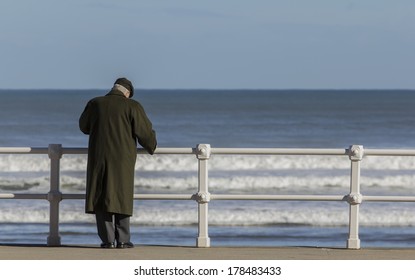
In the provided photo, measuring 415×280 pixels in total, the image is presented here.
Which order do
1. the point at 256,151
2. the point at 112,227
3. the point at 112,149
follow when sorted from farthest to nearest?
the point at 256,151
the point at 112,227
the point at 112,149

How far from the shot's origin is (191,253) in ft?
35.3

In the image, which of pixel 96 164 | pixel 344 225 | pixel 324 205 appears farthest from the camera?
pixel 324 205

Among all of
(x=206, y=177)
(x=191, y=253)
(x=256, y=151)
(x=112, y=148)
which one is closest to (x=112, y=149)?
(x=112, y=148)

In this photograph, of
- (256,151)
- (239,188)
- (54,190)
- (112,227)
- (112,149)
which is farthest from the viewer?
(239,188)

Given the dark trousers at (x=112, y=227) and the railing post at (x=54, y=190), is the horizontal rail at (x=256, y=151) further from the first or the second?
the dark trousers at (x=112, y=227)

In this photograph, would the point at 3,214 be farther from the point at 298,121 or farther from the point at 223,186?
the point at 298,121

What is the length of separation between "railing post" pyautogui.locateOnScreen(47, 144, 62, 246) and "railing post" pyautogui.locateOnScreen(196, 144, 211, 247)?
1239 millimetres

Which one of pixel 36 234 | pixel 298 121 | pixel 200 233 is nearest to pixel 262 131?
pixel 298 121

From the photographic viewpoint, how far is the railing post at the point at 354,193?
11.0m

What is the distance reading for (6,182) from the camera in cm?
2966

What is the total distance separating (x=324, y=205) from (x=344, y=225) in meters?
2.00

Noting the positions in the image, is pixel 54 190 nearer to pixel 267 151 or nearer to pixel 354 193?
pixel 267 151

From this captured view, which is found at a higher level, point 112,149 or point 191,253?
point 112,149

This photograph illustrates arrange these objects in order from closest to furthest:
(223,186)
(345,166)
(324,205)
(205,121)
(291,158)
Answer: (324,205)
(223,186)
(345,166)
(291,158)
(205,121)
